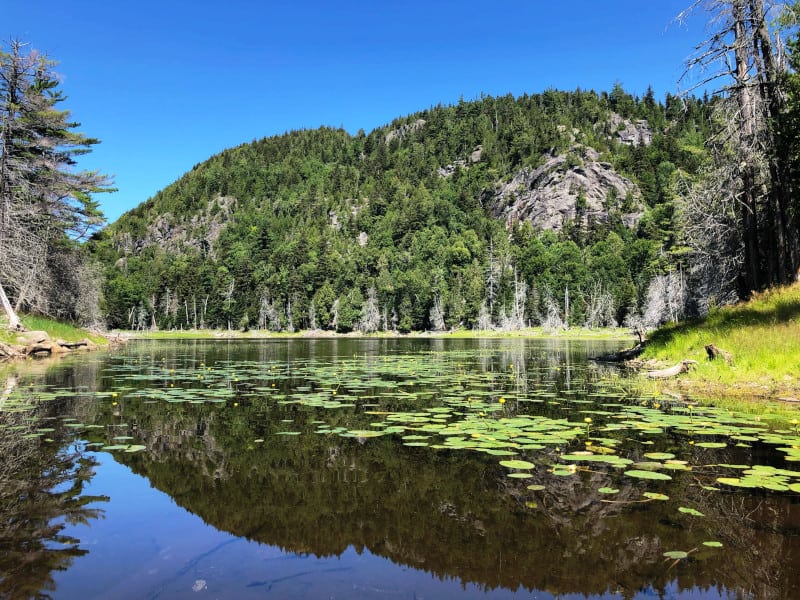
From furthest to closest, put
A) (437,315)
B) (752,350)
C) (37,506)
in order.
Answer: (437,315)
(752,350)
(37,506)

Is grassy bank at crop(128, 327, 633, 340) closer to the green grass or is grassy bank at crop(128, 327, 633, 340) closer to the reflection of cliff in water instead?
the green grass

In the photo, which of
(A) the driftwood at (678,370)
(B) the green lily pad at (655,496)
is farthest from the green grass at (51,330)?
(B) the green lily pad at (655,496)

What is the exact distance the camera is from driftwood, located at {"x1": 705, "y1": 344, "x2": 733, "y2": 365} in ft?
51.4

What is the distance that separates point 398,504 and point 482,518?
3.13 feet

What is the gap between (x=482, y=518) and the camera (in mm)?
5168

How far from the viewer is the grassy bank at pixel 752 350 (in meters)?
13.8

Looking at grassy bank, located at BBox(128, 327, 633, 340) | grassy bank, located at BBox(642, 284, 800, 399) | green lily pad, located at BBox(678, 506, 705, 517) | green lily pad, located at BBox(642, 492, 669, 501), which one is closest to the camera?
green lily pad, located at BBox(678, 506, 705, 517)

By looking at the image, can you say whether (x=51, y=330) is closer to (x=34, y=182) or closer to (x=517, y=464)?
(x=34, y=182)

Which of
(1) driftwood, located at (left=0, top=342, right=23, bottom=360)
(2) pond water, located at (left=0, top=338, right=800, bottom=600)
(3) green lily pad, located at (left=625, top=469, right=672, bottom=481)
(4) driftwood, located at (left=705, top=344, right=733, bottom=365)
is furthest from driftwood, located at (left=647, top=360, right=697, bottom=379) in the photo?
(1) driftwood, located at (left=0, top=342, right=23, bottom=360)

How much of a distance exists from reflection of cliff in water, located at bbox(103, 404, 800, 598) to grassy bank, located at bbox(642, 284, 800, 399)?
9.65m

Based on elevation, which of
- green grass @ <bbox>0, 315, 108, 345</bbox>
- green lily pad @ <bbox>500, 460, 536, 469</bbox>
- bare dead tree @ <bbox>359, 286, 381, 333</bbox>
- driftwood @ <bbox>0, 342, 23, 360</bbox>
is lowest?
green lily pad @ <bbox>500, 460, 536, 469</bbox>

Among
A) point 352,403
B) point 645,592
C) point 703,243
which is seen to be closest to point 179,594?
point 645,592

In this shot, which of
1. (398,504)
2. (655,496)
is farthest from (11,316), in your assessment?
(655,496)

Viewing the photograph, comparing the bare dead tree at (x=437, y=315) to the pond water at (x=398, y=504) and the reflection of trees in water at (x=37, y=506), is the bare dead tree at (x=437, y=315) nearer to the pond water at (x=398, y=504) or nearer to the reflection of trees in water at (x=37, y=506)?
the pond water at (x=398, y=504)
